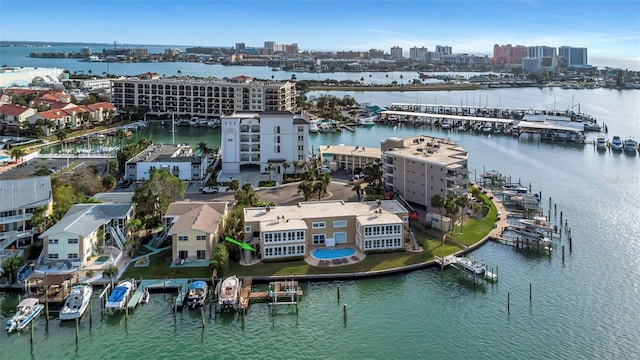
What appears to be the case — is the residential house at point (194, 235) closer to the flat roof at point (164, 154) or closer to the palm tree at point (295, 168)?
the flat roof at point (164, 154)

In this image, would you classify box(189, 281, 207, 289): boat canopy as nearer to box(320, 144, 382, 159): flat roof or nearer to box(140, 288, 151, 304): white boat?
box(140, 288, 151, 304): white boat

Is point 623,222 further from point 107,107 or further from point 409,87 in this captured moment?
point 409,87

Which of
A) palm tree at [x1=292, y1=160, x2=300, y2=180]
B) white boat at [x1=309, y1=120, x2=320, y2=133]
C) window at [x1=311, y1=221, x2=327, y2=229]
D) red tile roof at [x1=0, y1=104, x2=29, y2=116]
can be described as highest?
red tile roof at [x1=0, y1=104, x2=29, y2=116]

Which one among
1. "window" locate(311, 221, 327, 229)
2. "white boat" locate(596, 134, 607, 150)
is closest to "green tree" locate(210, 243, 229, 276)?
"window" locate(311, 221, 327, 229)

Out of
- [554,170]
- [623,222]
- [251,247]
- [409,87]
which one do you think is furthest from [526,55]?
[251,247]

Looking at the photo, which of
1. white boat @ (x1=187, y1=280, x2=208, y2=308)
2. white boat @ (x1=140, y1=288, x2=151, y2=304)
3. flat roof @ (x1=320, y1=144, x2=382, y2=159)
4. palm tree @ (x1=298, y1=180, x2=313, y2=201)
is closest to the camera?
white boat @ (x1=187, y1=280, x2=208, y2=308)

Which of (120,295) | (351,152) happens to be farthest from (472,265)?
(351,152)

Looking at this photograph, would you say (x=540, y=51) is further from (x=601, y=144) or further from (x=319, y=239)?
(x=319, y=239)
